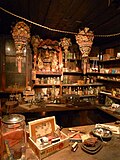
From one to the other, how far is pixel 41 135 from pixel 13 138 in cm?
27

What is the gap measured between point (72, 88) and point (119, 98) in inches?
50.3

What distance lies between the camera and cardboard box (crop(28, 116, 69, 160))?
1163mm

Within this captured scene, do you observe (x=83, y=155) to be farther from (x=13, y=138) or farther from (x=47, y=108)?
(x=47, y=108)

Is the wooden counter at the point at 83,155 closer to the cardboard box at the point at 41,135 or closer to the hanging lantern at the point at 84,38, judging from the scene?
the cardboard box at the point at 41,135

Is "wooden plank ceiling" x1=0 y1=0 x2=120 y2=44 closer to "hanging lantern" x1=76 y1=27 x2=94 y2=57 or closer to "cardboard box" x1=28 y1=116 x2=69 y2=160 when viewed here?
"hanging lantern" x1=76 y1=27 x2=94 y2=57

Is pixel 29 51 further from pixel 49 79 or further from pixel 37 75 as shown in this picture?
pixel 49 79

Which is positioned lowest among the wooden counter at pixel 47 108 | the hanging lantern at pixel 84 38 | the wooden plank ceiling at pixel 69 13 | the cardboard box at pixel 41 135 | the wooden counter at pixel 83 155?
the wooden counter at pixel 47 108

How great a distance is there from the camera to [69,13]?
2.06 m

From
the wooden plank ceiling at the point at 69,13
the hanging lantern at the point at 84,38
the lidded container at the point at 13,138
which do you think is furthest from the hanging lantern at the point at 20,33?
the lidded container at the point at 13,138

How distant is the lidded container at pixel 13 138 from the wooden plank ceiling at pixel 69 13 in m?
1.38

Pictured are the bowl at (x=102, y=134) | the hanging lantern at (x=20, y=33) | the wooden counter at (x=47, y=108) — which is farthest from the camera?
the wooden counter at (x=47, y=108)

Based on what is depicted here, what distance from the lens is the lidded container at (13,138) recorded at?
1.09 meters

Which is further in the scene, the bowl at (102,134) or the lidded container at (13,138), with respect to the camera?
the bowl at (102,134)

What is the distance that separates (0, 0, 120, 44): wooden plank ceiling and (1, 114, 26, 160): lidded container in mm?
1383
